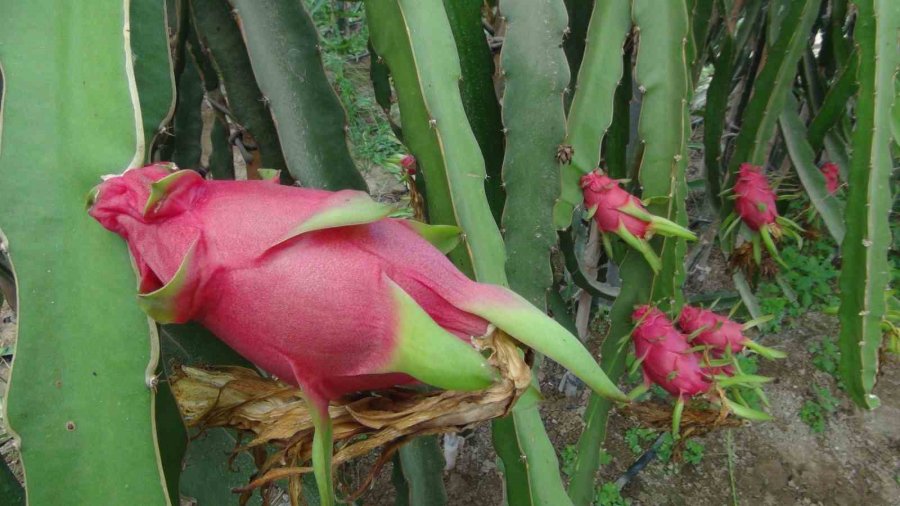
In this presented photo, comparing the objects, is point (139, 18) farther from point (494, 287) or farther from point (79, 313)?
point (494, 287)

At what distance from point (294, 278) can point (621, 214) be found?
48 cm

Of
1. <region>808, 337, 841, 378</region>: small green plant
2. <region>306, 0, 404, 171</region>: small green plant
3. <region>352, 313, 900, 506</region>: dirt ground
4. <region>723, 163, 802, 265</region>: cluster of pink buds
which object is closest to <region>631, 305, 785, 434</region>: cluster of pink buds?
<region>723, 163, 802, 265</region>: cluster of pink buds

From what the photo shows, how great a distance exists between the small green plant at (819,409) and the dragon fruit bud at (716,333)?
95cm

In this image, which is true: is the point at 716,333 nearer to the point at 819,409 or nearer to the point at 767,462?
the point at 767,462

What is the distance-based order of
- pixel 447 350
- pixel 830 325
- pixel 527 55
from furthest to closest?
pixel 830 325 → pixel 527 55 → pixel 447 350

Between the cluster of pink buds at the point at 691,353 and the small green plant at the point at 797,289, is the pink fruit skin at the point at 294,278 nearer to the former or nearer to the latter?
the cluster of pink buds at the point at 691,353

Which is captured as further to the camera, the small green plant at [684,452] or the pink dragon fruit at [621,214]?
the small green plant at [684,452]

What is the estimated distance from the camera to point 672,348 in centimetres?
71

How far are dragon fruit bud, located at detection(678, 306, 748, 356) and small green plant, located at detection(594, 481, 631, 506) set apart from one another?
674mm

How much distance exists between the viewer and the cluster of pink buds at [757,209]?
97cm

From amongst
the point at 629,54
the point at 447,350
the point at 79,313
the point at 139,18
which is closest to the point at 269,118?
the point at 139,18

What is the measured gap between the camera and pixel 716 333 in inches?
30.0

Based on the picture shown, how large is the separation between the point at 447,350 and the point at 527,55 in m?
0.49

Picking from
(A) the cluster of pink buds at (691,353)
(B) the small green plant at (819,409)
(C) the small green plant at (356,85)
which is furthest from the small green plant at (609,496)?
(C) the small green plant at (356,85)
